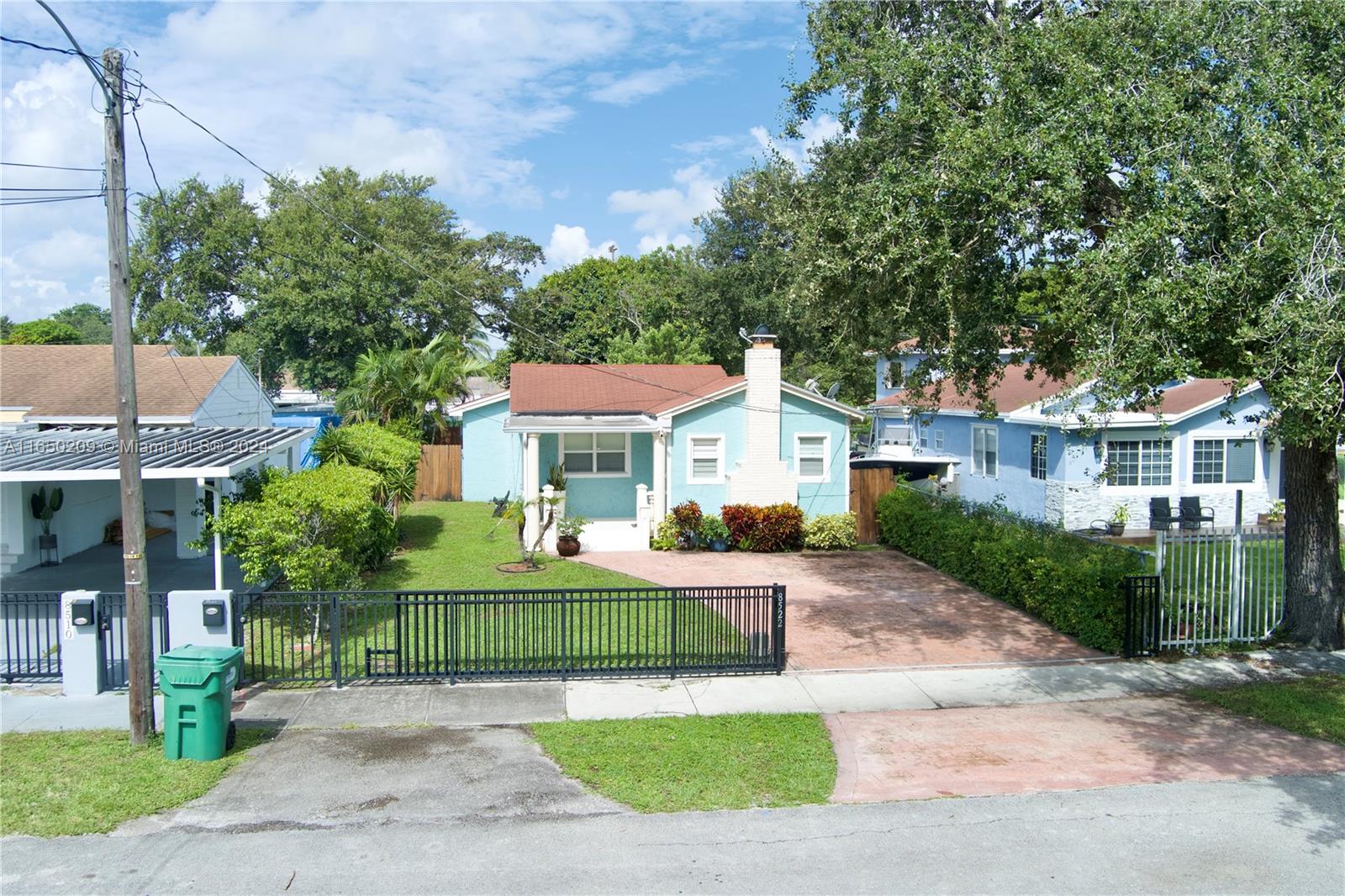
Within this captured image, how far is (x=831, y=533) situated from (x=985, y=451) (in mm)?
7100

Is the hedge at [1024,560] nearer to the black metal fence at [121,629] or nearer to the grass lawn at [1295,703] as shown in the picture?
the grass lawn at [1295,703]

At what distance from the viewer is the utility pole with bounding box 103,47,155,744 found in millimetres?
8875

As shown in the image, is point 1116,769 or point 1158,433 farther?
point 1158,433

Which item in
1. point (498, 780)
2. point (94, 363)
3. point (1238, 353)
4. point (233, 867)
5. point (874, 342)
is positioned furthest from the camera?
point (94, 363)

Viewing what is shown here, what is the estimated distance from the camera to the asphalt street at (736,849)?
6.61 metres

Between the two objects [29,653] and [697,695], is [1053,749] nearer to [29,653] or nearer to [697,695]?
[697,695]

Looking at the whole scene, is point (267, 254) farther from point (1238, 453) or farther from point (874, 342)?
point (1238, 453)

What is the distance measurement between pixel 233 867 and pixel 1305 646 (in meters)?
13.0

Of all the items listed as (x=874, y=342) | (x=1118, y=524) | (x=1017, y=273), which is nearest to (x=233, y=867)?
(x=1017, y=273)

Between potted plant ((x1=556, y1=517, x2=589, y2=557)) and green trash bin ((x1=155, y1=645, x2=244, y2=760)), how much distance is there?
11.2m

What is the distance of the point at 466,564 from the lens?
1866cm

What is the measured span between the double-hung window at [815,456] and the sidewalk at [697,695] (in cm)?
1021

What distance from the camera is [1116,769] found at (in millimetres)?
8812

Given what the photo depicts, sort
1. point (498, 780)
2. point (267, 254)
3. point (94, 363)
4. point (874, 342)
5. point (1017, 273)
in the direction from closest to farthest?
1. point (498, 780)
2. point (1017, 273)
3. point (874, 342)
4. point (94, 363)
5. point (267, 254)
